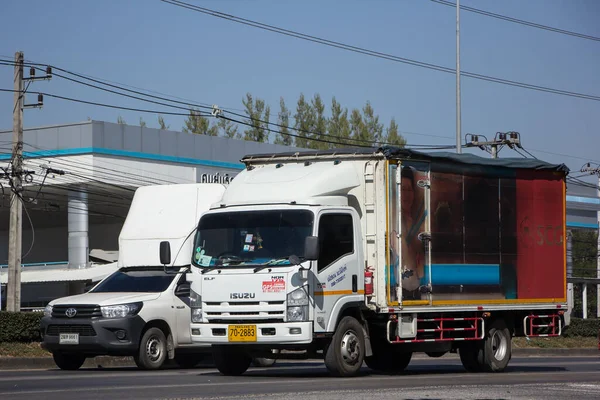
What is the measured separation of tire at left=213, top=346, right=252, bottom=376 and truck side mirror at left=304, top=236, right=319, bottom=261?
7.95ft

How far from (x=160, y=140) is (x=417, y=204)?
35.7 meters

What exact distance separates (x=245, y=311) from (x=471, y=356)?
16.0 ft

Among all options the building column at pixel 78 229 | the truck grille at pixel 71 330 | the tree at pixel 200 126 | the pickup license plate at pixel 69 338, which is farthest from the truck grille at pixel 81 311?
the tree at pixel 200 126

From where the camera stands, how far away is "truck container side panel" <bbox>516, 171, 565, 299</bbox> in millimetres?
18797

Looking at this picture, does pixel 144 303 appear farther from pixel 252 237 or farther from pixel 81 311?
pixel 252 237

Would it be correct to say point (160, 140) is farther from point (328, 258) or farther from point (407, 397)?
point (407, 397)

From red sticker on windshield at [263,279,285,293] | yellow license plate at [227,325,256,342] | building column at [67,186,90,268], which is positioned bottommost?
yellow license plate at [227,325,256,342]

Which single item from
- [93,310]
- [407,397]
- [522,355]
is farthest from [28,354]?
[522,355]

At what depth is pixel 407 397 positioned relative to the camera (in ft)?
38.6

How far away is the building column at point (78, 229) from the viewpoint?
168 ft

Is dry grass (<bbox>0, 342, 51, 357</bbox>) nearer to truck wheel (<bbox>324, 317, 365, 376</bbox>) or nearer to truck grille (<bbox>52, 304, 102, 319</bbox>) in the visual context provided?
truck grille (<bbox>52, 304, 102, 319</bbox>)

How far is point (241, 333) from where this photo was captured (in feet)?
49.6

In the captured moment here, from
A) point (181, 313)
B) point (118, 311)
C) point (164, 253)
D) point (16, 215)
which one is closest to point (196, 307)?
point (164, 253)

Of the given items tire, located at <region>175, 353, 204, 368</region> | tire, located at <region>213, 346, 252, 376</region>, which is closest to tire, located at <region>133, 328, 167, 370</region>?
tire, located at <region>175, 353, 204, 368</region>
